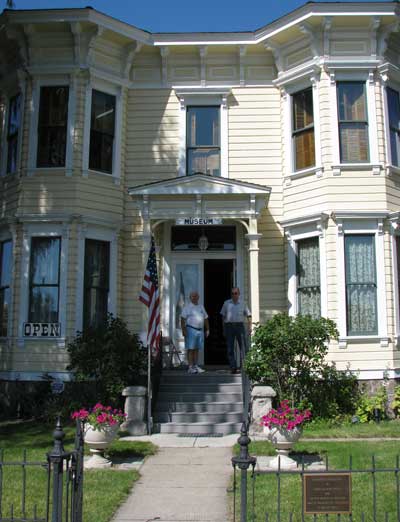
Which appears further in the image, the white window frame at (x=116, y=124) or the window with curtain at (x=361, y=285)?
the white window frame at (x=116, y=124)

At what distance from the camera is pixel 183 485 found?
7000 mm

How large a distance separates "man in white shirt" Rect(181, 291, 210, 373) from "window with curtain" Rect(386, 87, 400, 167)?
563 centimetres

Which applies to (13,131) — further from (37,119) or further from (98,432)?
(98,432)

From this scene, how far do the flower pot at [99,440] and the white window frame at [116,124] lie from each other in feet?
22.2

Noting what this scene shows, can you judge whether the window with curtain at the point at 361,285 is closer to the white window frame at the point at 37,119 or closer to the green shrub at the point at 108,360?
the green shrub at the point at 108,360

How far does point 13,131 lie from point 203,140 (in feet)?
15.4

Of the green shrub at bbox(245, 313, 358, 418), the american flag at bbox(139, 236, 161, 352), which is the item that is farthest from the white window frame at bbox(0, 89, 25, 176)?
the green shrub at bbox(245, 313, 358, 418)

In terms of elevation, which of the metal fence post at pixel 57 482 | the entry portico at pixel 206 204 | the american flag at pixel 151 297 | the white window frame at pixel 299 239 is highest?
the entry portico at pixel 206 204

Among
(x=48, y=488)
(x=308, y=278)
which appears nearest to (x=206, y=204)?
(x=308, y=278)

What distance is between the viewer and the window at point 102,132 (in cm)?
1340

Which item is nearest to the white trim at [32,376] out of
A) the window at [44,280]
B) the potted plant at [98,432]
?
the window at [44,280]

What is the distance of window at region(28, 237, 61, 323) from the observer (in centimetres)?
1266

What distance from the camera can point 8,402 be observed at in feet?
40.5

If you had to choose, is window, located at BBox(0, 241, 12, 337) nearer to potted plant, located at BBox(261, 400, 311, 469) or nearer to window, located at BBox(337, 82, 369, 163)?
potted plant, located at BBox(261, 400, 311, 469)
